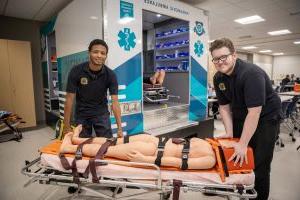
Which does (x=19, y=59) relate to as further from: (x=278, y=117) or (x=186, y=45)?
(x=278, y=117)

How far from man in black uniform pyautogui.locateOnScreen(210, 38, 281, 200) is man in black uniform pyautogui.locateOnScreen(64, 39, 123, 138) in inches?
46.4

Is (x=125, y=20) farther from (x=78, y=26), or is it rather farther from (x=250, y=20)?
(x=250, y=20)

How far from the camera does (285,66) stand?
16.6m

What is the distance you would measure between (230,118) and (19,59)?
17.0 feet

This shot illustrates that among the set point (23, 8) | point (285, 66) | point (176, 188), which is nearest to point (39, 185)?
point (176, 188)

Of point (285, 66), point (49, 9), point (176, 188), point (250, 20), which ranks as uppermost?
point (250, 20)

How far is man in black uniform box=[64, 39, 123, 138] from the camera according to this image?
229 centimetres

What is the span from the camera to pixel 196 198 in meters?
2.33

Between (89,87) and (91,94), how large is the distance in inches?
3.2

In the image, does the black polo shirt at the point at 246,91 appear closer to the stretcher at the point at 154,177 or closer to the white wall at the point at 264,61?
the stretcher at the point at 154,177

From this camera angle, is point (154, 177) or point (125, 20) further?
point (125, 20)

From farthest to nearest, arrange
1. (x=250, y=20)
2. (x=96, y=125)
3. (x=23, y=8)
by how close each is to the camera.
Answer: (x=250, y=20) → (x=23, y=8) → (x=96, y=125)

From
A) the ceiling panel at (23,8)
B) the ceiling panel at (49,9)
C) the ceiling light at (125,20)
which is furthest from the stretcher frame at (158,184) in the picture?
the ceiling panel at (23,8)

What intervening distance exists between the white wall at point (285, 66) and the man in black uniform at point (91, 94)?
17797 millimetres
